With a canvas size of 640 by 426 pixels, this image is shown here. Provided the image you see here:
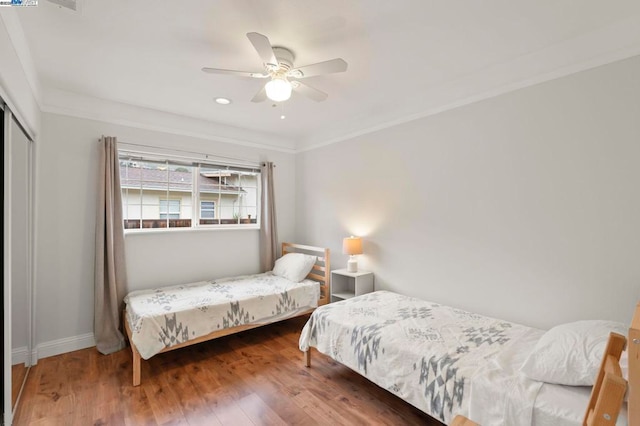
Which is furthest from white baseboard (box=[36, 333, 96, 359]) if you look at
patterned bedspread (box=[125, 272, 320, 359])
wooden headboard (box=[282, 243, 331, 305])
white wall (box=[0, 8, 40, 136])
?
wooden headboard (box=[282, 243, 331, 305])

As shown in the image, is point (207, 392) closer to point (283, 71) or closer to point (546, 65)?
point (283, 71)

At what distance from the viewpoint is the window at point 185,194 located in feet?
11.2

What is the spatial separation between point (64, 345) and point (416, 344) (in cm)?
321

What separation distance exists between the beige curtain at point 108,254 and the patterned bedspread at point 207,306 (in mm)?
228

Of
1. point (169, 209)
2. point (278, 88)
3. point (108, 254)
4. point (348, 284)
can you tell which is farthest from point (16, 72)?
point (348, 284)

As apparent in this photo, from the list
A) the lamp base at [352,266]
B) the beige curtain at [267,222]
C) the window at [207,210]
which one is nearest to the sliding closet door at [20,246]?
the window at [207,210]

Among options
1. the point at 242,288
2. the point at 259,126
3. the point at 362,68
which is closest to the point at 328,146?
the point at 259,126

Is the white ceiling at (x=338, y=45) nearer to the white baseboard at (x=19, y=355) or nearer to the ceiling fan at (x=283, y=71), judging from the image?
the ceiling fan at (x=283, y=71)

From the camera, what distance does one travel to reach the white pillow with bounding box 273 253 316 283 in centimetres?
371

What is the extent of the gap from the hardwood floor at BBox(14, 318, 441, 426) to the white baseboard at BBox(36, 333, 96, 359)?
0.23ft

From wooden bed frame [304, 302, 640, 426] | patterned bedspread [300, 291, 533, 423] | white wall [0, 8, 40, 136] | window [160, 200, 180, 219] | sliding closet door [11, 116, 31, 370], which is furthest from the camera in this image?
window [160, 200, 180, 219]

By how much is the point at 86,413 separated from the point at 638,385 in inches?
113

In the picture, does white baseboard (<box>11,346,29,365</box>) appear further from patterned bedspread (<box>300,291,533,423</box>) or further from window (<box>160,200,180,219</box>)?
patterned bedspread (<box>300,291,533,423</box>)

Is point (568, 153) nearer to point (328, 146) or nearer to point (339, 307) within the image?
point (339, 307)
